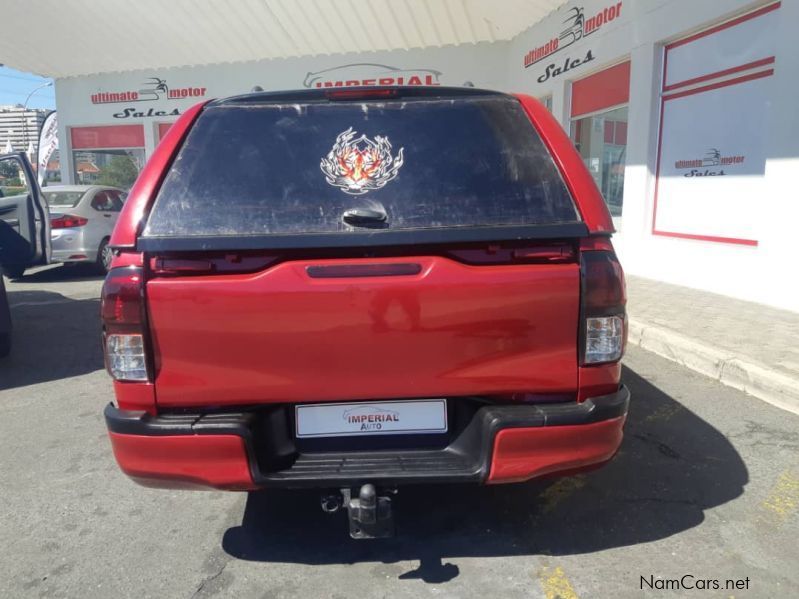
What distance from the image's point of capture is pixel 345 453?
7.70ft

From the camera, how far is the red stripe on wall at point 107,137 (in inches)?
750

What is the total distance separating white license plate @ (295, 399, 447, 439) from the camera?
231 cm

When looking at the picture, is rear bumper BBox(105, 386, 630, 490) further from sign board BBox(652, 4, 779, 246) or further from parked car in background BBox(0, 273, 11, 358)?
sign board BBox(652, 4, 779, 246)

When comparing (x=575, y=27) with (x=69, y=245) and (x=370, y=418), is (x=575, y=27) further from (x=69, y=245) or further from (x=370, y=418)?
(x=370, y=418)

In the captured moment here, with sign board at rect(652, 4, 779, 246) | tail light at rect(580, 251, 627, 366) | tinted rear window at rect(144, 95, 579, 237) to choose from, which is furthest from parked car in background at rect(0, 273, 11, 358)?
sign board at rect(652, 4, 779, 246)

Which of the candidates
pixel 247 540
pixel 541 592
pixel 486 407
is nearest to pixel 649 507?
pixel 541 592

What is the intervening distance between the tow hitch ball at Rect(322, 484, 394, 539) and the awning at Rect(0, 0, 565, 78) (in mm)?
12333

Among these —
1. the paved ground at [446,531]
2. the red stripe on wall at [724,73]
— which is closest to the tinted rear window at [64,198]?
the paved ground at [446,531]

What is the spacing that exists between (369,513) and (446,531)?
69 centimetres

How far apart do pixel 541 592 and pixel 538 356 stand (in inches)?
35.7

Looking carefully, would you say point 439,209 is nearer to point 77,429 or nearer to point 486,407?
point 486,407

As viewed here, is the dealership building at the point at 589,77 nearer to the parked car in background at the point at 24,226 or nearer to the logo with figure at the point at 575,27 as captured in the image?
the logo with figure at the point at 575,27

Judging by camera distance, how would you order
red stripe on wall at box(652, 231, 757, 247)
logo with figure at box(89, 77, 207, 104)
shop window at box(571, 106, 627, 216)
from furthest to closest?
logo with figure at box(89, 77, 207, 104) → shop window at box(571, 106, 627, 216) → red stripe on wall at box(652, 231, 757, 247)

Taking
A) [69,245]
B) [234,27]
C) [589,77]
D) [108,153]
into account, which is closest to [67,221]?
[69,245]
